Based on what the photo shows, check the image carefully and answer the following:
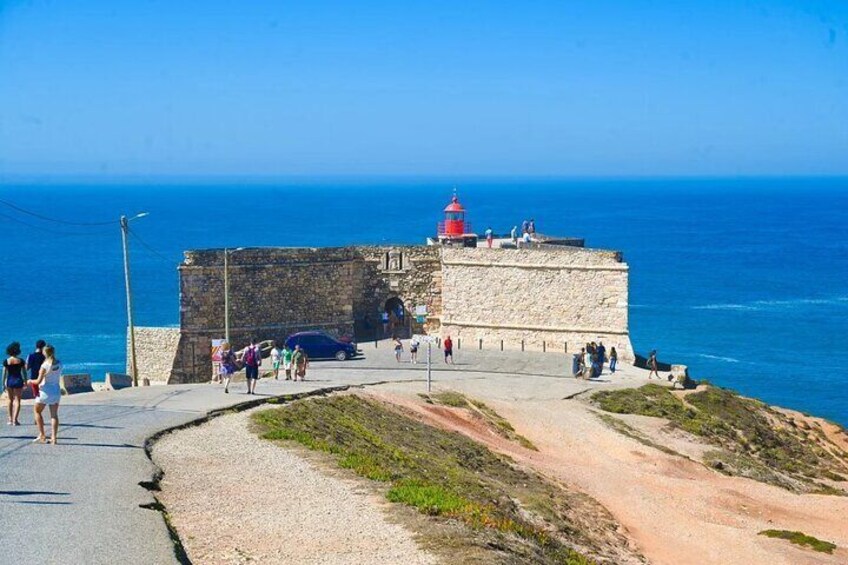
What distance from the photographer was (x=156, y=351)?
128ft

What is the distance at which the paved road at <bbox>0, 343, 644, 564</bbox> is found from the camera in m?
13.6

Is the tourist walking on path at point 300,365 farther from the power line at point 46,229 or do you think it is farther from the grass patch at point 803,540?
the power line at point 46,229

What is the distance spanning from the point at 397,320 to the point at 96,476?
2468 cm

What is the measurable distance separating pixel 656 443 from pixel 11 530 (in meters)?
19.7

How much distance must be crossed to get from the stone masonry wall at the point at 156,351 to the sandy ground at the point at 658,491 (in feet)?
32.9

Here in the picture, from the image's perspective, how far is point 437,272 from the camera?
41.0 m

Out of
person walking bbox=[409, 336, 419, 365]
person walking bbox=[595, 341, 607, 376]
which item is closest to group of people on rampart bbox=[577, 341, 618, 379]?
person walking bbox=[595, 341, 607, 376]

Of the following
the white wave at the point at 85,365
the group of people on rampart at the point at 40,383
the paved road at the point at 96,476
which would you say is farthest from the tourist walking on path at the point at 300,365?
the white wave at the point at 85,365

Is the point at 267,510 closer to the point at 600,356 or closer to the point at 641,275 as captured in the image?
the point at 600,356

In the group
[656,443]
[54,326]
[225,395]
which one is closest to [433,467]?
[225,395]

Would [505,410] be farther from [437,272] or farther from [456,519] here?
[456,519]

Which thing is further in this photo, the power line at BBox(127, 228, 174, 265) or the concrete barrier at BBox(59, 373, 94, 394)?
the power line at BBox(127, 228, 174, 265)

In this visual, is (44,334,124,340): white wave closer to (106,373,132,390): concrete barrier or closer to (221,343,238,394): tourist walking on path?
(106,373,132,390): concrete barrier

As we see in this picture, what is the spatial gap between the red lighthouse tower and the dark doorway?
3538 mm
